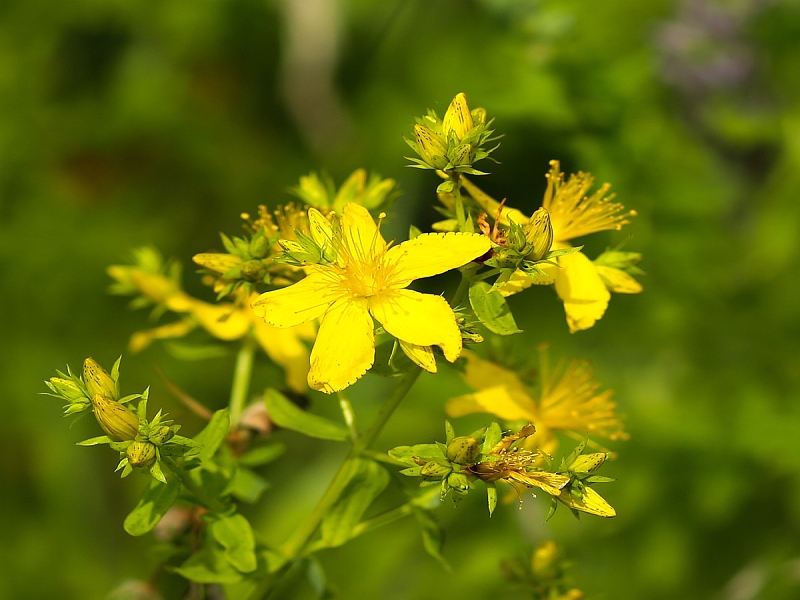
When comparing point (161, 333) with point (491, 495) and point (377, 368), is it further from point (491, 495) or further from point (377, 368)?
point (491, 495)

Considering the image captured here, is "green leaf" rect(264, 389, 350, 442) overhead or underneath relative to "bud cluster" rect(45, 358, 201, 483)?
underneath

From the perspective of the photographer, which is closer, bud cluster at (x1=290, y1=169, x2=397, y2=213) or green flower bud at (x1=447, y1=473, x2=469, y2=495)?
green flower bud at (x1=447, y1=473, x2=469, y2=495)

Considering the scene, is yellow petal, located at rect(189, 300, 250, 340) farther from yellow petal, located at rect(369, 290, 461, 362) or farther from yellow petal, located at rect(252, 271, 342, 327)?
yellow petal, located at rect(369, 290, 461, 362)

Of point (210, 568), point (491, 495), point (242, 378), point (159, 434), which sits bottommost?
point (210, 568)

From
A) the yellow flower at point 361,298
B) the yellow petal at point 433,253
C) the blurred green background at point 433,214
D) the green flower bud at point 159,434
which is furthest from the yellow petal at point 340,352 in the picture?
the blurred green background at point 433,214

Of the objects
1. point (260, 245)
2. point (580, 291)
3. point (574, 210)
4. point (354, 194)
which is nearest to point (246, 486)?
point (260, 245)

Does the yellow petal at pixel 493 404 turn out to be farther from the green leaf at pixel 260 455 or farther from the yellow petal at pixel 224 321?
the yellow petal at pixel 224 321

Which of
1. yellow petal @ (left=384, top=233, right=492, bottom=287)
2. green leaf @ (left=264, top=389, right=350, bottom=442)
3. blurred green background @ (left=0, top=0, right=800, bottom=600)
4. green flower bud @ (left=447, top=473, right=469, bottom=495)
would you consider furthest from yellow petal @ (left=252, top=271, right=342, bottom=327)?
blurred green background @ (left=0, top=0, right=800, bottom=600)
